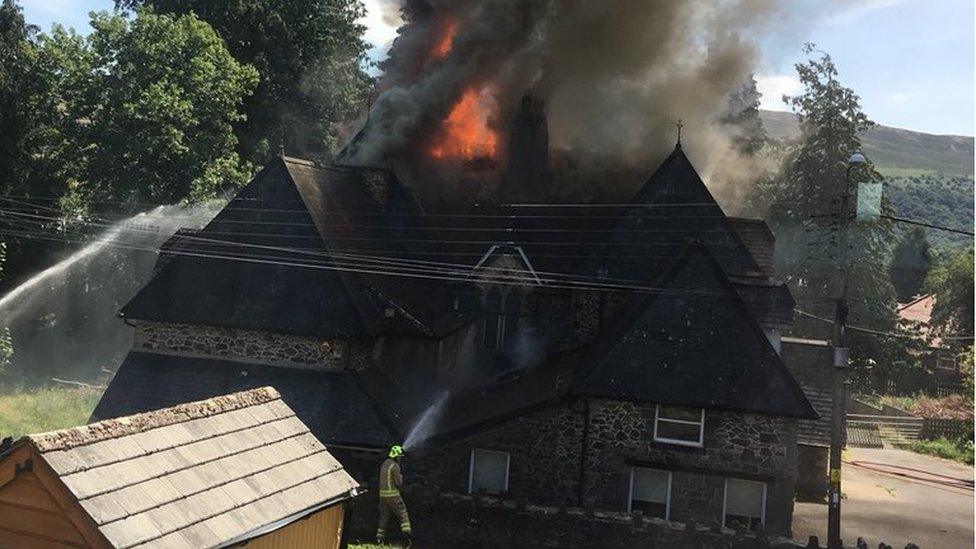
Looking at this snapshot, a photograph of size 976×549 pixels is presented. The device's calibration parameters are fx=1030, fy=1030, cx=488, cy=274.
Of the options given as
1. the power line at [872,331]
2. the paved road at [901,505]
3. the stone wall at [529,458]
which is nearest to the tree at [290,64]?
the power line at [872,331]

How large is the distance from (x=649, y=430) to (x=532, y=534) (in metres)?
4.67

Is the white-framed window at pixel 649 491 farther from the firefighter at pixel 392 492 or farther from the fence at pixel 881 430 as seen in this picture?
the fence at pixel 881 430

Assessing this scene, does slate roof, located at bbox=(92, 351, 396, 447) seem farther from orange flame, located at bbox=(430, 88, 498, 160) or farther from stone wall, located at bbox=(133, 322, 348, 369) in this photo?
orange flame, located at bbox=(430, 88, 498, 160)

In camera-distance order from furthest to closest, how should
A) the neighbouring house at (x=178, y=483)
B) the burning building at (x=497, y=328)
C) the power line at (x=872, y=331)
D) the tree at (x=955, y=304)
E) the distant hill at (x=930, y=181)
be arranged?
the distant hill at (x=930, y=181) → the tree at (x=955, y=304) → the power line at (x=872, y=331) → the burning building at (x=497, y=328) → the neighbouring house at (x=178, y=483)

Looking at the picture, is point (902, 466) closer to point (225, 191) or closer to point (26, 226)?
point (225, 191)

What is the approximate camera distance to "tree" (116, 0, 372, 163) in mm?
53375

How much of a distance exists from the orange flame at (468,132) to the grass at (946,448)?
978 inches

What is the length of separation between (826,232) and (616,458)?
1581 inches

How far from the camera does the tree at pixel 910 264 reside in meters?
95.6

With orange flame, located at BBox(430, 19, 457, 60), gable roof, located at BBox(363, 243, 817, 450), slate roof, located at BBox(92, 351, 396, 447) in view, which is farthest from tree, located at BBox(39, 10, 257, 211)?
gable roof, located at BBox(363, 243, 817, 450)

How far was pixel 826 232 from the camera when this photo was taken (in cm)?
6103

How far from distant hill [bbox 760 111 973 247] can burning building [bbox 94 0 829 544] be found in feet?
183

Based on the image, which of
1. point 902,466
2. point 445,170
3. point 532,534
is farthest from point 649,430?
point 902,466

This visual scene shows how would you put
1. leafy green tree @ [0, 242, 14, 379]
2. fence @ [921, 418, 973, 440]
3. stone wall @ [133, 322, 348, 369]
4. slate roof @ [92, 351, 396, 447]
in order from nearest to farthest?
1. slate roof @ [92, 351, 396, 447]
2. stone wall @ [133, 322, 348, 369]
3. leafy green tree @ [0, 242, 14, 379]
4. fence @ [921, 418, 973, 440]
